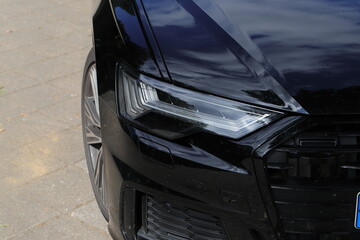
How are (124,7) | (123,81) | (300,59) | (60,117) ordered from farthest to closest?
1. (60,117)
2. (124,7)
3. (123,81)
4. (300,59)

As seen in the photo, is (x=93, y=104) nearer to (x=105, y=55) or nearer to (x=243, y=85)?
(x=105, y=55)

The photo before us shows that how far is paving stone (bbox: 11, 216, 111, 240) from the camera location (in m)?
3.33

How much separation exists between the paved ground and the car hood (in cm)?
125

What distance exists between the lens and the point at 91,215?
3537 mm

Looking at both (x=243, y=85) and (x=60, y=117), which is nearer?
(x=243, y=85)

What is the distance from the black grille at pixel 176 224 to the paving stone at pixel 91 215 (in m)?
0.86

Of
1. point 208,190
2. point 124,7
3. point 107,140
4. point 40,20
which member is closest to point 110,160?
→ point 107,140

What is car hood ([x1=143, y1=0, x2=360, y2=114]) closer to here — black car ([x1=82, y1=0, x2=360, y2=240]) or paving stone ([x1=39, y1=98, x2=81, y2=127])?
black car ([x1=82, y1=0, x2=360, y2=240])

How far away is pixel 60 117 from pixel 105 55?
1961 millimetres

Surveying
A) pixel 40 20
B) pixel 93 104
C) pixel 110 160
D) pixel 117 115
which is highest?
pixel 117 115

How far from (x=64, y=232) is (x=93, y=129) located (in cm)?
58

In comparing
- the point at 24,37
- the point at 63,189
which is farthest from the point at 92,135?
the point at 24,37

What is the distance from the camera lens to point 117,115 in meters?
2.57

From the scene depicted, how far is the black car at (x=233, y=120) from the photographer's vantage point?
2283mm
